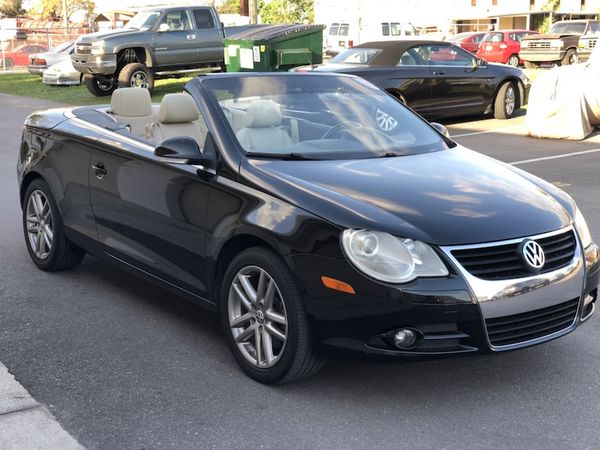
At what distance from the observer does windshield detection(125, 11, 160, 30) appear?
74.4ft

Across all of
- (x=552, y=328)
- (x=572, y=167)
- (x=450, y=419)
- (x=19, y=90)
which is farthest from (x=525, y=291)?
(x=19, y=90)

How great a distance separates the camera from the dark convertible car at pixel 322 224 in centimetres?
385

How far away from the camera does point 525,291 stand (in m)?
3.90

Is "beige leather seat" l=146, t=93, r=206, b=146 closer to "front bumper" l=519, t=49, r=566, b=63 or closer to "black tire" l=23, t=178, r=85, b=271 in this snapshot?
Result: "black tire" l=23, t=178, r=85, b=271

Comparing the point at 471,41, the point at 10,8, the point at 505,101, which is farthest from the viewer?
the point at 10,8

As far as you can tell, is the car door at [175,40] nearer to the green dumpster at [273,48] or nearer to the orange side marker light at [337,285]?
the green dumpster at [273,48]

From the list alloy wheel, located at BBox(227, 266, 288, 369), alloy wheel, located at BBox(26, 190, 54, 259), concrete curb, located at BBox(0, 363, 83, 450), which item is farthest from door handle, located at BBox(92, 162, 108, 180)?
concrete curb, located at BBox(0, 363, 83, 450)

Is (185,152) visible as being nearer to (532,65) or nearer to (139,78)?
(139,78)

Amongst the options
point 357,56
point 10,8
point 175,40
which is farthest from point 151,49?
point 10,8

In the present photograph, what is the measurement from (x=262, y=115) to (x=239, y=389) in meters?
1.60

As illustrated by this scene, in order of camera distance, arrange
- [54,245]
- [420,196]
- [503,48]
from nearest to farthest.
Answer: [420,196] → [54,245] → [503,48]

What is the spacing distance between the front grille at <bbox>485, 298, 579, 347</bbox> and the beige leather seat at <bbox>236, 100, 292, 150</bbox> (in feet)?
5.40

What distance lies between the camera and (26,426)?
12.6ft

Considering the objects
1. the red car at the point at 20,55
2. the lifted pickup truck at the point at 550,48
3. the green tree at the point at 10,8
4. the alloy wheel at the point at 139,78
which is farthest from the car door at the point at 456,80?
the green tree at the point at 10,8
